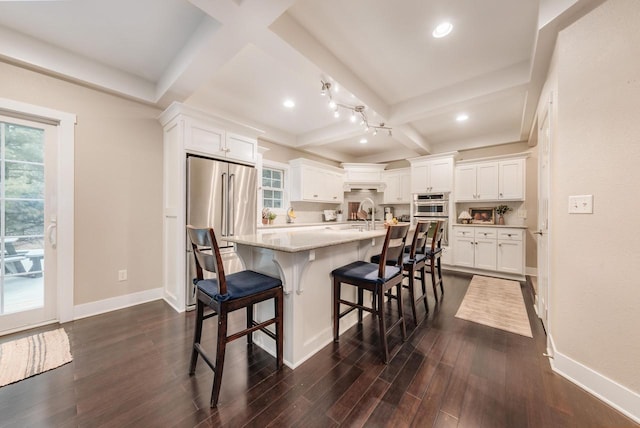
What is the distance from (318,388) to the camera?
5.01ft

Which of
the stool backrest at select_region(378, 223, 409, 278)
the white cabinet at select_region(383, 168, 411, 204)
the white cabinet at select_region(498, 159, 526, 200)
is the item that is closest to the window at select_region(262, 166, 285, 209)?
the white cabinet at select_region(383, 168, 411, 204)

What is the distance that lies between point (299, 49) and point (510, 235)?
4.52m

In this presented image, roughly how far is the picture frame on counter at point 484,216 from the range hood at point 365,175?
208cm

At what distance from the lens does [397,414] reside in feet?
4.39

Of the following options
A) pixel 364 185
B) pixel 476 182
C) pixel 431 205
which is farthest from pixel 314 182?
pixel 476 182

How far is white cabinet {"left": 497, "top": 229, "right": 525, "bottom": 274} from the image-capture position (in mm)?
4038

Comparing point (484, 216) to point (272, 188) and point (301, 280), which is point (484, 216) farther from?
point (301, 280)

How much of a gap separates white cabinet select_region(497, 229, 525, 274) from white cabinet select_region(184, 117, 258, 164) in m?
4.53

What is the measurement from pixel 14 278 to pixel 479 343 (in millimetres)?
4438

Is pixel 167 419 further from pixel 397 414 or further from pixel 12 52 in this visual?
pixel 12 52

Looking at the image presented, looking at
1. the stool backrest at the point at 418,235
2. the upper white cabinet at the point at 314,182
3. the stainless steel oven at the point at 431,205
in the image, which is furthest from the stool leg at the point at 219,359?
the stainless steel oven at the point at 431,205

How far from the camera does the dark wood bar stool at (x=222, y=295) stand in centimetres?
141

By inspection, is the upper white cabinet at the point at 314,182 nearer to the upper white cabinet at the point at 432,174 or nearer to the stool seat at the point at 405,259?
the upper white cabinet at the point at 432,174

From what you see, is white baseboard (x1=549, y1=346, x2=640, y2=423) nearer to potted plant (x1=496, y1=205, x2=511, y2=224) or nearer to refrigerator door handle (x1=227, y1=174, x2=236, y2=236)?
refrigerator door handle (x1=227, y1=174, x2=236, y2=236)
